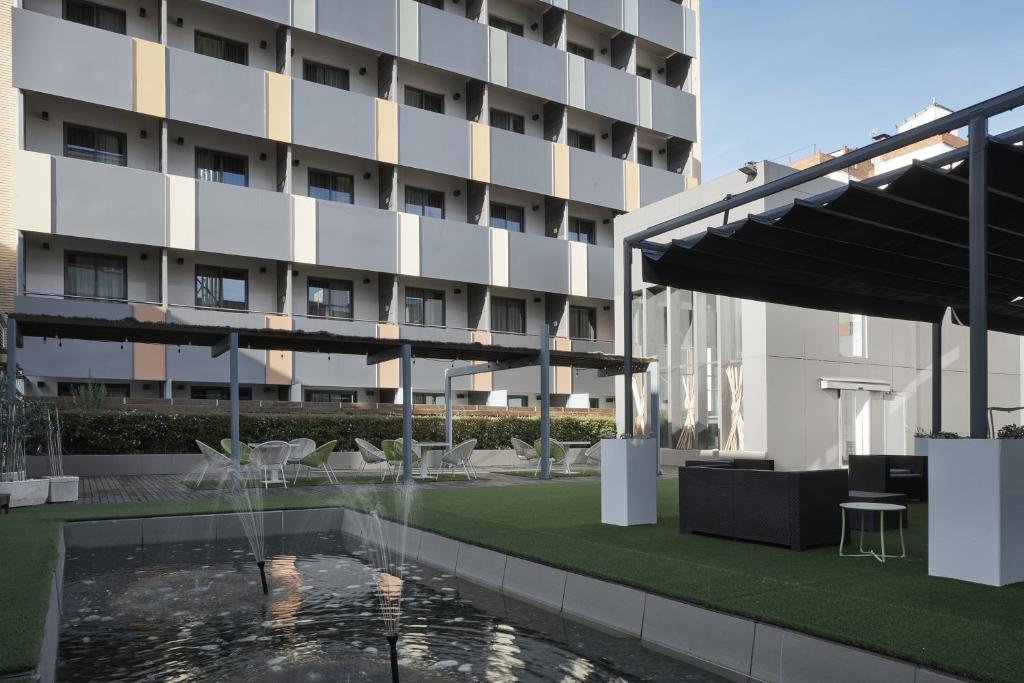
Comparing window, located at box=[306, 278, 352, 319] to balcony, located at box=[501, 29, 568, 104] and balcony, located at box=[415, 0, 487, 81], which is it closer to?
balcony, located at box=[415, 0, 487, 81]

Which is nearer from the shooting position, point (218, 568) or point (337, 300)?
point (218, 568)

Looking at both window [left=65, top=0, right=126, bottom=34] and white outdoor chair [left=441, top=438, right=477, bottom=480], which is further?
window [left=65, top=0, right=126, bottom=34]

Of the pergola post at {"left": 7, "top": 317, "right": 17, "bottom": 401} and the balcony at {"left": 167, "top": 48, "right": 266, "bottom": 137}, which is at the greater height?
the balcony at {"left": 167, "top": 48, "right": 266, "bottom": 137}

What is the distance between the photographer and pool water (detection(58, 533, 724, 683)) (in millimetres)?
5012

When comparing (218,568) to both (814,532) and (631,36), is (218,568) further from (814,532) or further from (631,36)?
(631,36)

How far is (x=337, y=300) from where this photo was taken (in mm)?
26578

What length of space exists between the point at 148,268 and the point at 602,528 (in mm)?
18637

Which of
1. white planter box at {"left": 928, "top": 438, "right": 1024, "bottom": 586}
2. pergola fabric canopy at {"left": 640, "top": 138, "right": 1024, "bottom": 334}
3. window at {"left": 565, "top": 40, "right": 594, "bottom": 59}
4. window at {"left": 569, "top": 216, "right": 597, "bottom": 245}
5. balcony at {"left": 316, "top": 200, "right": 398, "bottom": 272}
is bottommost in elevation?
white planter box at {"left": 928, "top": 438, "right": 1024, "bottom": 586}

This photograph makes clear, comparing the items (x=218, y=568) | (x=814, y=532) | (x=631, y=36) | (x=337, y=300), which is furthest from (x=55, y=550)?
(x=631, y=36)

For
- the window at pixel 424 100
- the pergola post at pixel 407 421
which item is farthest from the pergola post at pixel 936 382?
the window at pixel 424 100

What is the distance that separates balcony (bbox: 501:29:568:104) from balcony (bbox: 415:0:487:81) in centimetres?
76

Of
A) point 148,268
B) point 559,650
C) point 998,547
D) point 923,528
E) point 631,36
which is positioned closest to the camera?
point 559,650

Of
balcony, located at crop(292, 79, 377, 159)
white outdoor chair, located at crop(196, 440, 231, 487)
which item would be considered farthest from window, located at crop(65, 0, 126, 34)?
white outdoor chair, located at crop(196, 440, 231, 487)

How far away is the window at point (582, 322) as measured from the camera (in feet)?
104
